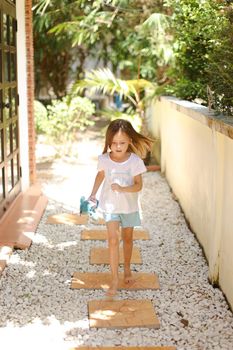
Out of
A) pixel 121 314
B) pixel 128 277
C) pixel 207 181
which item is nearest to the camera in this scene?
pixel 121 314

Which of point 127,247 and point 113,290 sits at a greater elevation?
point 127,247

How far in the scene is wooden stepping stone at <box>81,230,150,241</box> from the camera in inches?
206

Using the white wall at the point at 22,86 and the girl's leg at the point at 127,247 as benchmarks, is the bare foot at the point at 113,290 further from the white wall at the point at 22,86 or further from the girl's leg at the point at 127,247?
the white wall at the point at 22,86

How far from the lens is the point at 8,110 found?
5910 mm

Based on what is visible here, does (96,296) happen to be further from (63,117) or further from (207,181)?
(63,117)

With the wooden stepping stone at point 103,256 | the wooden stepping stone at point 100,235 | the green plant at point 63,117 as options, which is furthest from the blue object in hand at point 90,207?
the green plant at point 63,117

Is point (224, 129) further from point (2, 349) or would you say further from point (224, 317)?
point (2, 349)

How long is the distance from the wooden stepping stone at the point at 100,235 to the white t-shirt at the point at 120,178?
1.52 meters

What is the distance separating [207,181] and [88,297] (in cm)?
150

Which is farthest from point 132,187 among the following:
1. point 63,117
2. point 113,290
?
point 63,117

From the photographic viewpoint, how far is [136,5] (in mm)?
8797

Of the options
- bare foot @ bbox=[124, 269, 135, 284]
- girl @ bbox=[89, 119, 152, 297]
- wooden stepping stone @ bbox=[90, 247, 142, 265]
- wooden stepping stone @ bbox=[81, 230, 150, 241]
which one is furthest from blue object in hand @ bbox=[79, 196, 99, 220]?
wooden stepping stone @ bbox=[81, 230, 150, 241]

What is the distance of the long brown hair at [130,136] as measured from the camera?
11.8 feet

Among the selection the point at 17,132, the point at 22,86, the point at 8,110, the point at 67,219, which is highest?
the point at 22,86
